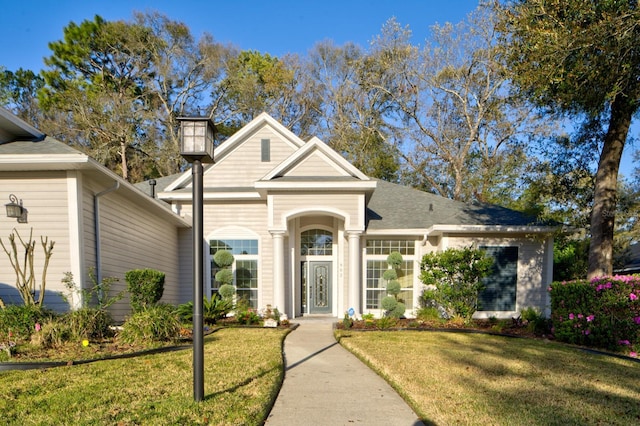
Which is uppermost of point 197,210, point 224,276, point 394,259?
point 197,210

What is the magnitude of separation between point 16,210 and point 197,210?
550 cm

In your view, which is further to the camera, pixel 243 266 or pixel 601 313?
A: pixel 243 266

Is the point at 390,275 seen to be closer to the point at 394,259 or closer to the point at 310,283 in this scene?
the point at 394,259

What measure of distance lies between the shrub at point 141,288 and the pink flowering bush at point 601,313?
913 cm

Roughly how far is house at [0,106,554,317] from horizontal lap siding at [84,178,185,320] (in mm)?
47

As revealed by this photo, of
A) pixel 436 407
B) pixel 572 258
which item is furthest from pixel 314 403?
pixel 572 258

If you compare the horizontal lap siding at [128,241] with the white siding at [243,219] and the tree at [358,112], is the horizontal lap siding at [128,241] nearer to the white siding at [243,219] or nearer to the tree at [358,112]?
the white siding at [243,219]

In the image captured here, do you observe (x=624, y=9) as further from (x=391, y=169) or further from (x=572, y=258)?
(x=391, y=169)

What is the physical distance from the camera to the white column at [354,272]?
1057 centimetres

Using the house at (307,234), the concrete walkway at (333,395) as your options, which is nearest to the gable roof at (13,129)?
the house at (307,234)

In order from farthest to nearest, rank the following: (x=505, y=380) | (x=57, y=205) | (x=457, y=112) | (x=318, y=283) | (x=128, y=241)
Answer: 1. (x=457, y=112)
2. (x=318, y=283)
3. (x=128, y=241)
4. (x=57, y=205)
5. (x=505, y=380)

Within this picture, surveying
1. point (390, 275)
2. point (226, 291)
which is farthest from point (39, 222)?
point (390, 275)

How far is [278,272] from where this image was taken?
10609mm

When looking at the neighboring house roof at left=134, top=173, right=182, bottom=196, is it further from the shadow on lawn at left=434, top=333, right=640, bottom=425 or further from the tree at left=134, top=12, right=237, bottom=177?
the shadow on lawn at left=434, top=333, right=640, bottom=425
